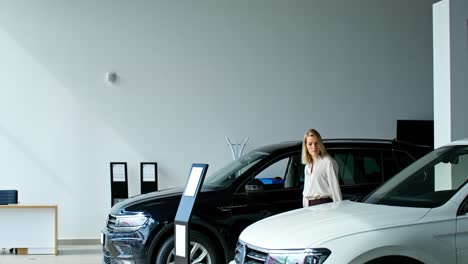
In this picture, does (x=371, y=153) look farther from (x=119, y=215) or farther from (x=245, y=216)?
(x=119, y=215)

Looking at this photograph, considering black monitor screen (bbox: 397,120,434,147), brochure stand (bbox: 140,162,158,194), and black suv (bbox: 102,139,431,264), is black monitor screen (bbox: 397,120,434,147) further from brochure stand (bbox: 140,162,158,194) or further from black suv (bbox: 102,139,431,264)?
brochure stand (bbox: 140,162,158,194)

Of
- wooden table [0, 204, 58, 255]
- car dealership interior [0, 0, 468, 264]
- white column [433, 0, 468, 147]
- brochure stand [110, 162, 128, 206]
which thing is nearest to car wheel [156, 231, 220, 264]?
white column [433, 0, 468, 147]

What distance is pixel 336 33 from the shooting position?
480 inches

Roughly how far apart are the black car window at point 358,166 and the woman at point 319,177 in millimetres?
1146

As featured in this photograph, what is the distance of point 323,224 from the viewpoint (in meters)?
4.67

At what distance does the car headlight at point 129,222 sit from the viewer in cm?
718

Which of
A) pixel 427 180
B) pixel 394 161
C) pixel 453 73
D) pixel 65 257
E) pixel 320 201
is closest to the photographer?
pixel 427 180

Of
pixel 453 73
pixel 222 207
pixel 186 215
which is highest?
pixel 453 73

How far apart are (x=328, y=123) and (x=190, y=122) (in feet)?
8.55

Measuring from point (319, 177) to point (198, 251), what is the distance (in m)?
1.62

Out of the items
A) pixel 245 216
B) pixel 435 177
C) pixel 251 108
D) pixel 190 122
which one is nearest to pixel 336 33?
pixel 251 108

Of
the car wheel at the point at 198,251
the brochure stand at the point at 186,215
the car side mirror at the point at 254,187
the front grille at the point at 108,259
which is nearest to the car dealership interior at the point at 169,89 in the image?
the front grille at the point at 108,259

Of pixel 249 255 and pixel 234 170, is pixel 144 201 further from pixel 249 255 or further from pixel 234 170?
pixel 249 255

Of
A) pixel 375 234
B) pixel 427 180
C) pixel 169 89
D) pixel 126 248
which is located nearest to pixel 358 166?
pixel 427 180
